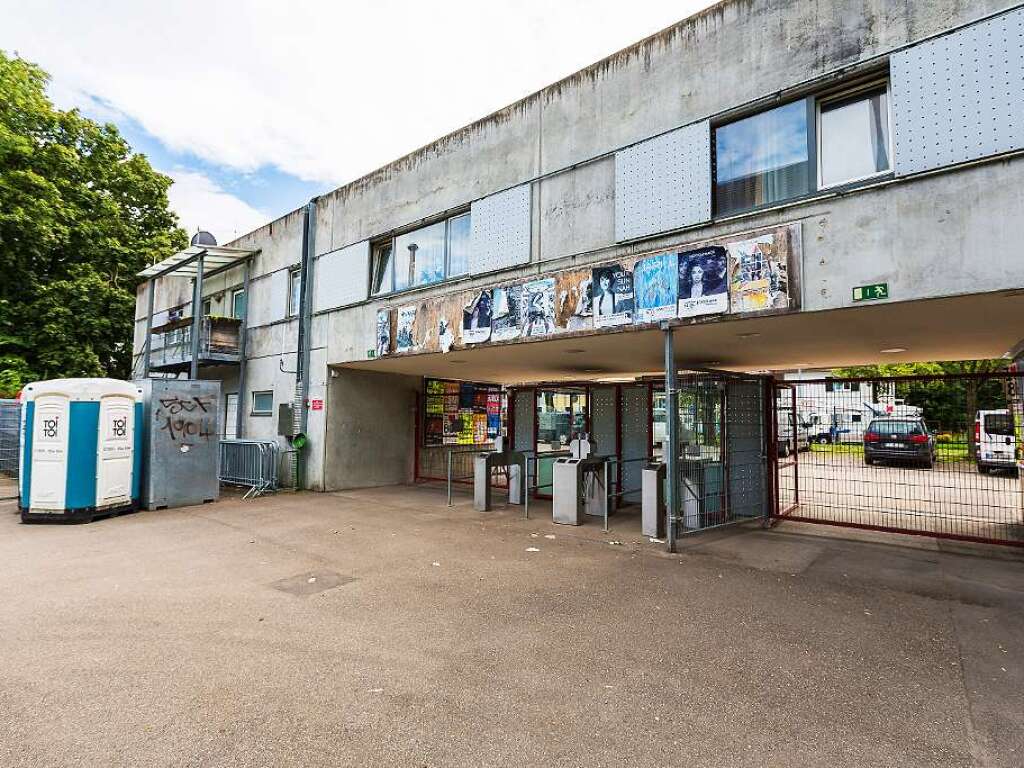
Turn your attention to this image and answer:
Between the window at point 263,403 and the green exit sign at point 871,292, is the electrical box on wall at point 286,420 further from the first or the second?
the green exit sign at point 871,292

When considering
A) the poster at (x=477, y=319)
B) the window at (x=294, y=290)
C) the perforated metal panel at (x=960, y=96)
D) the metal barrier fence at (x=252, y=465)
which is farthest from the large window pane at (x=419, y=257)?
the perforated metal panel at (x=960, y=96)

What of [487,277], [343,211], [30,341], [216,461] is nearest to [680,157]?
[487,277]

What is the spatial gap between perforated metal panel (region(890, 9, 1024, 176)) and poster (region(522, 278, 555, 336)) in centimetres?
425

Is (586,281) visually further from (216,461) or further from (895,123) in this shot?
(216,461)

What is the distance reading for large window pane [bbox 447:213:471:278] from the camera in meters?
9.70

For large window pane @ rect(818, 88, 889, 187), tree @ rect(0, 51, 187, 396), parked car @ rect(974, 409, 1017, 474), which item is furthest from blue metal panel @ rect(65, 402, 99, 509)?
parked car @ rect(974, 409, 1017, 474)

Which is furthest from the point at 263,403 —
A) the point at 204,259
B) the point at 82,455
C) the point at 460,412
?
the point at 82,455

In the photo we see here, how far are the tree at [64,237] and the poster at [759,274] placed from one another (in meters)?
21.7

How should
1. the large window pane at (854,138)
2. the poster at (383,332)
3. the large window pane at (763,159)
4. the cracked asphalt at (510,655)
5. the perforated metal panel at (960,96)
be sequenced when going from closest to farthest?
1. the cracked asphalt at (510,655)
2. the perforated metal panel at (960,96)
3. the large window pane at (854,138)
4. the large window pane at (763,159)
5. the poster at (383,332)

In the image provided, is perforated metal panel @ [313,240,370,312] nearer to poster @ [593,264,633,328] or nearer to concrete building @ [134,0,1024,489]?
Answer: concrete building @ [134,0,1024,489]

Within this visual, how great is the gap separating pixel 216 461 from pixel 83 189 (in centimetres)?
1902

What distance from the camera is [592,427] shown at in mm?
10852

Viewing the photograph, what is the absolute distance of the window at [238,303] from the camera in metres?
14.9

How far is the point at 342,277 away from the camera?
39.2 feet
